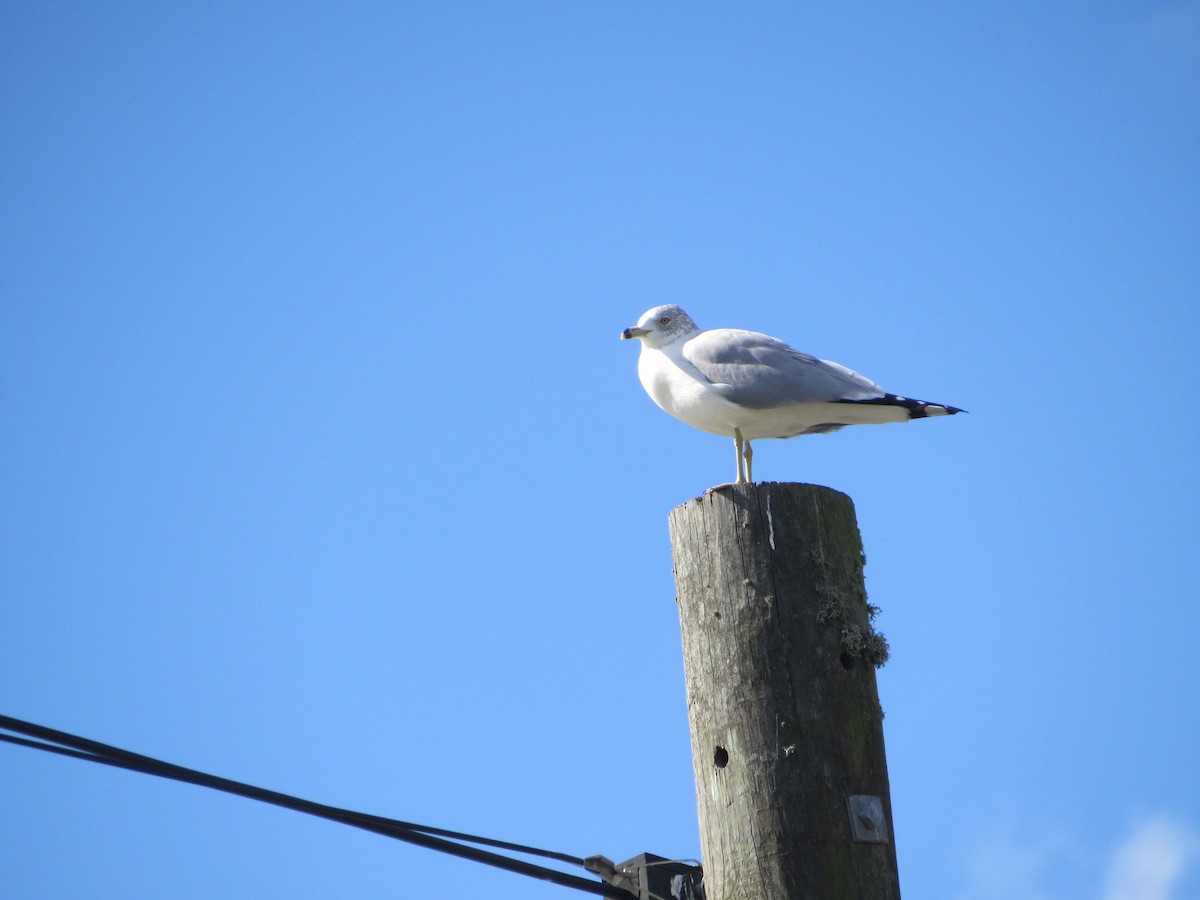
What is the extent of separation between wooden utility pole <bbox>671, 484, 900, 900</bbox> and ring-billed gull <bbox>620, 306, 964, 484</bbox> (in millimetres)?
2153

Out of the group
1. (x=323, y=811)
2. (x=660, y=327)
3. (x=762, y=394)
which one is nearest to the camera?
(x=323, y=811)

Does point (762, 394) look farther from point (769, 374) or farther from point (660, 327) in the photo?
point (660, 327)

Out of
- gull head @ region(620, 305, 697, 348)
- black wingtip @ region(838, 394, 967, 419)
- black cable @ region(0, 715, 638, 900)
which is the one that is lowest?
black cable @ region(0, 715, 638, 900)

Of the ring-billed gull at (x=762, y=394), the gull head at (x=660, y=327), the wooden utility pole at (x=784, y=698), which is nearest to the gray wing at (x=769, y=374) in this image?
the ring-billed gull at (x=762, y=394)

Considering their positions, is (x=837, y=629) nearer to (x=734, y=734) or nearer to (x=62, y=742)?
(x=734, y=734)

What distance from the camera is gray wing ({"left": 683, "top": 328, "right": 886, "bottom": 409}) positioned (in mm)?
7008

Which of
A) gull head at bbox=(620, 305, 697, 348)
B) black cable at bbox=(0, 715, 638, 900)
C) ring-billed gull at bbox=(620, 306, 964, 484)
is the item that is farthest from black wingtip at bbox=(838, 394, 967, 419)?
black cable at bbox=(0, 715, 638, 900)

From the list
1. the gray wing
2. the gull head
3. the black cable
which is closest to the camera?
the black cable

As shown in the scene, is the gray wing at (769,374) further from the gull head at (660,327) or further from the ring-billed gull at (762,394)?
the gull head at (660,327)

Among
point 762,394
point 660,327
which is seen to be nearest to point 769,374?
point 762,394

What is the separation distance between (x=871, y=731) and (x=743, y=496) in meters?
0.94

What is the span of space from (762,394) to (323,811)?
360 cm

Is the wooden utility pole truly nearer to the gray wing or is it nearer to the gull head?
the gray wing

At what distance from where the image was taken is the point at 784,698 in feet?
14.8
